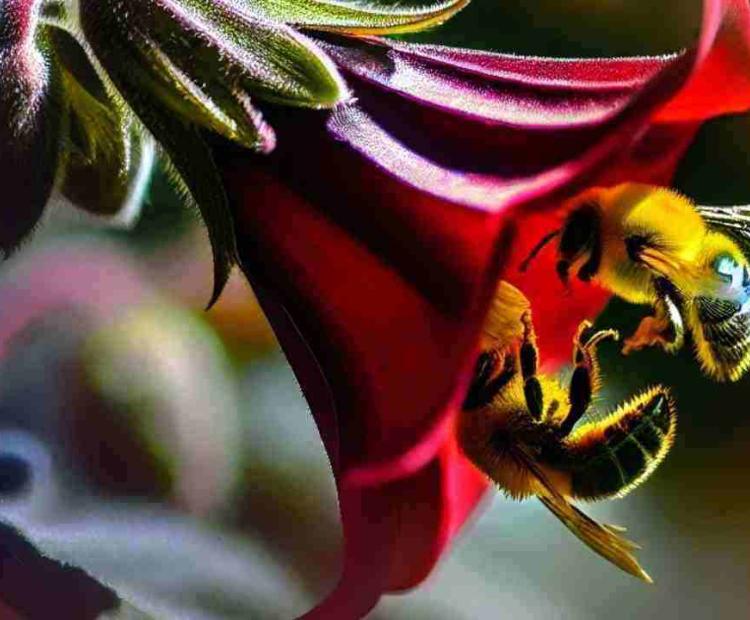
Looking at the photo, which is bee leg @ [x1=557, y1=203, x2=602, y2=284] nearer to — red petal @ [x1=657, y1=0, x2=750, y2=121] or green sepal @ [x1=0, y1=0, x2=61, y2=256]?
red petal @ [x1=657, y1=0, x2=750, y2=121]

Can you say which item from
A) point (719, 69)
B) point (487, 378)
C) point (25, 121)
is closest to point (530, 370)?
point (487, 378)

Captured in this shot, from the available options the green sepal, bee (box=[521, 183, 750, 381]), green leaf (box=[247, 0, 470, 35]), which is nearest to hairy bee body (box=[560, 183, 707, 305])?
bee (box=[521, 183, 750, 381])

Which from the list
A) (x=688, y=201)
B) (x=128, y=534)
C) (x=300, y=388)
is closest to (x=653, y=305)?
(x=688, y=201)

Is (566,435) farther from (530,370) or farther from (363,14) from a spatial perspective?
(363,14)

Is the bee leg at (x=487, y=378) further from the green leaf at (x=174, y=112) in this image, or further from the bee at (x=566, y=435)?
the green leaf at (x=174, y=112)

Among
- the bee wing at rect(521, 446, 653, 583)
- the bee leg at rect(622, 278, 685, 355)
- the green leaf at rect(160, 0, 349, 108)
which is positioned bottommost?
the bee wing at rect(521, 446, 653, 583)

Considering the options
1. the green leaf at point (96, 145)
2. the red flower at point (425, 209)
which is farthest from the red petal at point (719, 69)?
the green leaf at point (96, 145)

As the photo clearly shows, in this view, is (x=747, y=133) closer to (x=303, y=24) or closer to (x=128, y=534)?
(x=303, y=24)
